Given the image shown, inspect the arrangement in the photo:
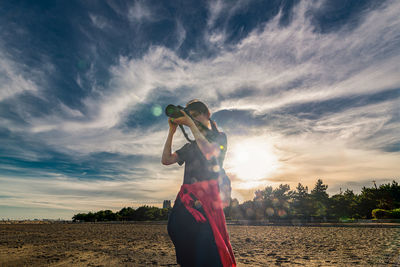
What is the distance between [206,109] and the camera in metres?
2.05

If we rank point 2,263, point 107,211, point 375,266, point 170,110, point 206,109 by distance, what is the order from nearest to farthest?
point 170,110
point 206,109
point 375,266
point 2,263
point 107,211

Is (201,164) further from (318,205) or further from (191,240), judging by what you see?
(318,205)

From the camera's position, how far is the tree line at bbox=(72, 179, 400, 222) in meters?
45.5

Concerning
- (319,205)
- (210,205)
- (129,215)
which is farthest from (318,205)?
(129,215)

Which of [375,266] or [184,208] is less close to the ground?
[184,208]

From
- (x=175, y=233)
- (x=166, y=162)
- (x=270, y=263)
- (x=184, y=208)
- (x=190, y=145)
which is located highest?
(x=190, y=145)

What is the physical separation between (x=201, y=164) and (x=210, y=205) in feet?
1.13

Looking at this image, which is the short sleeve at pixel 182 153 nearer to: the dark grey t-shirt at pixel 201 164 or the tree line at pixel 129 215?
the dark grey t-shirt at pixel 201 164

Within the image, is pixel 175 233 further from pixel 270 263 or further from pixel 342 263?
pixel 342 263

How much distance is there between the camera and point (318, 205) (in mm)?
56562

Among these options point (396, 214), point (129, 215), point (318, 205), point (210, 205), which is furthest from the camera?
point (129, 215)

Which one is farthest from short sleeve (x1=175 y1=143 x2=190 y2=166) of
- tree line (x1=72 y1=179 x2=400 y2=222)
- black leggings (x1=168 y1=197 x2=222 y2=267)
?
tree line (x1=72 y1=179 x2=400 y2=222)

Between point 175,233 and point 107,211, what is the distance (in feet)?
414

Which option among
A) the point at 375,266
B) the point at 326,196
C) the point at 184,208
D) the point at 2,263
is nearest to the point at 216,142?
the point at 184,208
